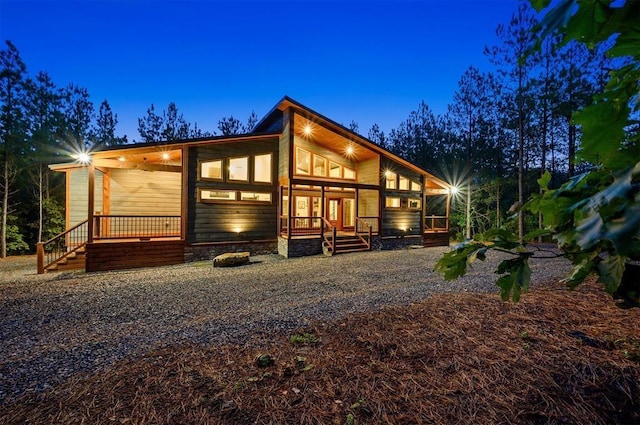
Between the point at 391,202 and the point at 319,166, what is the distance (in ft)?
14.2

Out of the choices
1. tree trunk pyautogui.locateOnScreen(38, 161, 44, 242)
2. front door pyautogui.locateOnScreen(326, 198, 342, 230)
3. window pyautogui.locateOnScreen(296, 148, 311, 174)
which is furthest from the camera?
front door pyautogui.locateOnScreen(326, 198, 342, 230)

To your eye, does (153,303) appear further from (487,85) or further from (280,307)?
(487,85)

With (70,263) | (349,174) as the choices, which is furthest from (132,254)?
(349,174)

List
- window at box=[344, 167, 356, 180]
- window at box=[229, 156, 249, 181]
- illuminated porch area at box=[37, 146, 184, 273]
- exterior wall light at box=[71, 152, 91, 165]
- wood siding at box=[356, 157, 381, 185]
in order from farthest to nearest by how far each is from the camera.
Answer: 1. window at box=[344, 167, 356, 180]
2. wood siding at box=[356, 157, 381, 185]
3. window at box=[229, 156, 249, 181]
4. illuminated porch area at box=[37, 146, 184, 273]
5. exterior wall light at box=[71, 152, 91, 165]

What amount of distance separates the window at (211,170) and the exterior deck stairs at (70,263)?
488 cm

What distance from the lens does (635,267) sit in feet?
3.41

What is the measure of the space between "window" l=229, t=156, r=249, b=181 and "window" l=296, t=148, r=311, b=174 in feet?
7.70

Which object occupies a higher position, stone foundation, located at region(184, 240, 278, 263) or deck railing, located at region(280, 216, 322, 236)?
deck railing, located at region(280, 216, 322, 236)

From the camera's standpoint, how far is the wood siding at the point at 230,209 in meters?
10.2

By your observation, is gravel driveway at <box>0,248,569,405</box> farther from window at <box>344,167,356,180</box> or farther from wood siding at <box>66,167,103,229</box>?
window at <box>344,167,356,180</box>

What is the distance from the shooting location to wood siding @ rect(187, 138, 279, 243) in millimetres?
10250

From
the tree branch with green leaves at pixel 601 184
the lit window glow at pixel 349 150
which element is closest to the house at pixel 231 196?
the lit window glow at pixel 349 150

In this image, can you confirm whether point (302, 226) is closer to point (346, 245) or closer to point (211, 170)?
point (346, 245)

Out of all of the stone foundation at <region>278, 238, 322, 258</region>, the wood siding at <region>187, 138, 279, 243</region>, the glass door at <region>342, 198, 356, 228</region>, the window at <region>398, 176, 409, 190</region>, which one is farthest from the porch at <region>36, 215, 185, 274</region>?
the window at <region>398, 176, 409, 190</region>
